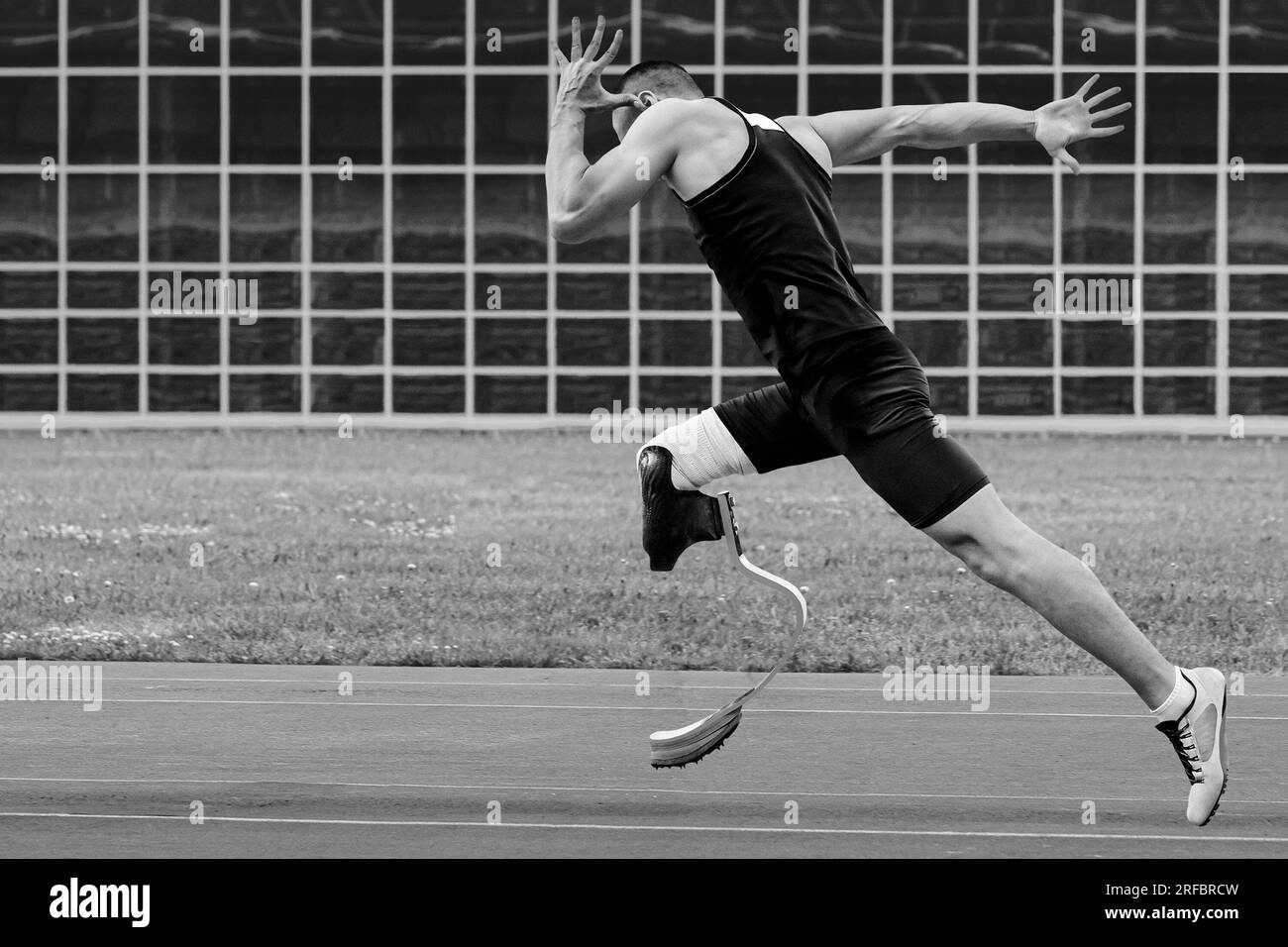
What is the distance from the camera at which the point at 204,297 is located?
29.8 m

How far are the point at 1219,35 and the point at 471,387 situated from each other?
10.9m

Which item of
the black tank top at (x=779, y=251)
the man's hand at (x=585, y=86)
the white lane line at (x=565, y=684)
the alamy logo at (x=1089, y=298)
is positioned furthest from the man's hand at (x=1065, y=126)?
the alamy logo at (x=1089, y=298)

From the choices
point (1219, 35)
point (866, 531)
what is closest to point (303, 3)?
point (1219, 35)

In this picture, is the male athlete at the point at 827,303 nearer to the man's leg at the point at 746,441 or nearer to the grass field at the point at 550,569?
the man's leg at the point at 746,441

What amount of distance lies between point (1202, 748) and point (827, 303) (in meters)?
1.58

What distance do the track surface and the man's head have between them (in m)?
2.02

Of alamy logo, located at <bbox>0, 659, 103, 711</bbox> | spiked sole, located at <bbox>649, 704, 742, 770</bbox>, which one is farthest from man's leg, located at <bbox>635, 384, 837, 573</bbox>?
alamy logo, located at <bbox>0, 659, 103, 711</bbox>

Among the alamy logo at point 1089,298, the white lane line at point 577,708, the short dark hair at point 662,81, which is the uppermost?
the alamy logo at point 1089,298

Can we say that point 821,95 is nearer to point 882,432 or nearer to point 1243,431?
point 1243,431

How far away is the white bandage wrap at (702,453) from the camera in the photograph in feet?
21.2

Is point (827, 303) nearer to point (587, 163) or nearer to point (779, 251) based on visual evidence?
point (779, 251)

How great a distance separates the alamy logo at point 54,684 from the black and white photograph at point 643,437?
0.12 feet

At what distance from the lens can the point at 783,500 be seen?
60.3ft

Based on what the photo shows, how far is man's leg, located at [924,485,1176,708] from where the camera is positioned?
19.0ft
